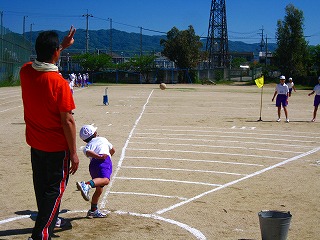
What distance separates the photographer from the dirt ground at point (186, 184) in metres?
6.61

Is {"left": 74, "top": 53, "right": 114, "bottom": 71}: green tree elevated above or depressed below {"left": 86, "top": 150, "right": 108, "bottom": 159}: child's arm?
above

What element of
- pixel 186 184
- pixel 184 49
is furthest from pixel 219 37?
pixel 186 184

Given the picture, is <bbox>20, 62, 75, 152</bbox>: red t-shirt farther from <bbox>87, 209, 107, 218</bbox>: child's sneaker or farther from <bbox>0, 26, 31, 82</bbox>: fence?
<bbox>0, 26, 31, 82</bbox>: fence

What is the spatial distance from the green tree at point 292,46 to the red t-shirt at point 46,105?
63797 millimetres

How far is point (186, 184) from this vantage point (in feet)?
30.2

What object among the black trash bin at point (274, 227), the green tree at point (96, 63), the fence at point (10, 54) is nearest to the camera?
the black trash bin at point (274, 227)

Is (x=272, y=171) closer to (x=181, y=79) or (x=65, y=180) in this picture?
(x=65, y=180)

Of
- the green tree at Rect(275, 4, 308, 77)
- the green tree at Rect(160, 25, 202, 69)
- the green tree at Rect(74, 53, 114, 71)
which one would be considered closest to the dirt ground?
the green tree at Rect(275, 4, 308, 77)

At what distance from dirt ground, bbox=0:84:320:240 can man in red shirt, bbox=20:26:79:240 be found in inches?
45.9

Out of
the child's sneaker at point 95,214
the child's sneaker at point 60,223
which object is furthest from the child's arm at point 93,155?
the child's sneaker at point 60,223

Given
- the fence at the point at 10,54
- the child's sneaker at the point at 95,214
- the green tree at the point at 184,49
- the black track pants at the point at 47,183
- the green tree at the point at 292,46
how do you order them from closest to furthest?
the black track pants at the point at 47,183 < the child's sneaker at the point at 95,214 < the fence at the point at 10,54 < the green tree at the point at 292,46 < the green tree at the point at 184,49

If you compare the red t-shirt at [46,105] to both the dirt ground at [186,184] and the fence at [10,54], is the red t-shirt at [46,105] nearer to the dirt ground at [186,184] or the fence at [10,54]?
the dirt ground at [186,184]

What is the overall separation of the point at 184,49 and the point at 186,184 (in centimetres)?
7468

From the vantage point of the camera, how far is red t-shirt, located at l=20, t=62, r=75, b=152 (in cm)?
497
